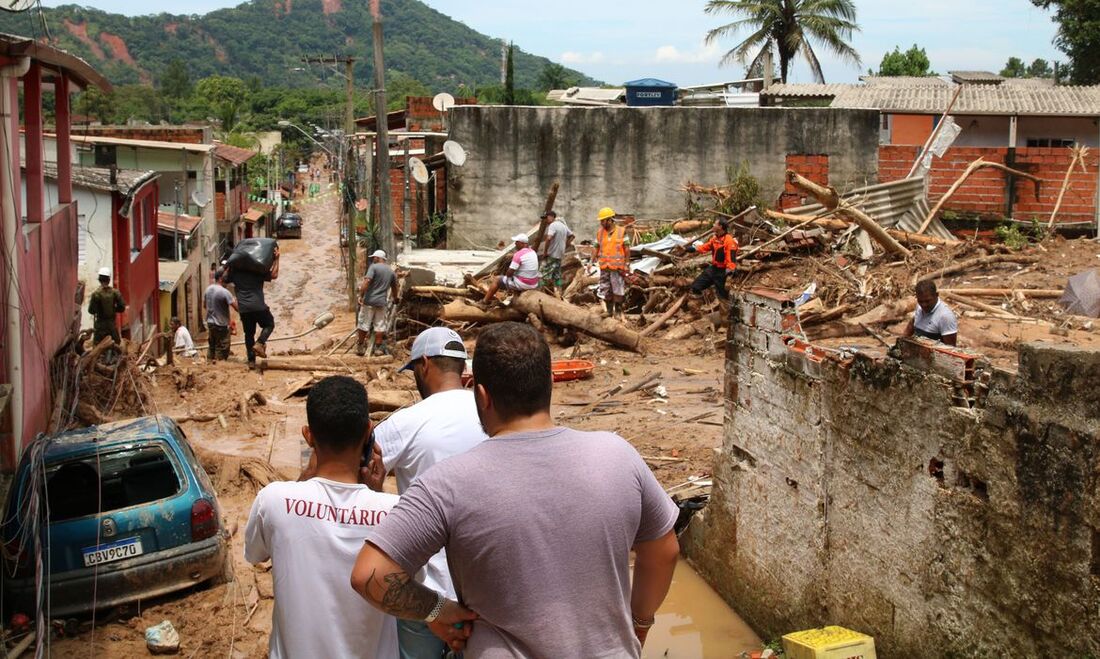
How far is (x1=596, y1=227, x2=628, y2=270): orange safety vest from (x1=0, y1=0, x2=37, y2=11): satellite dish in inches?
355

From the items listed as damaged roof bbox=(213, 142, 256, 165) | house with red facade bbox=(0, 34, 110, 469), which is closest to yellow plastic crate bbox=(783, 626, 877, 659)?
house with red facade bbox=(0, 34, 110, 469)

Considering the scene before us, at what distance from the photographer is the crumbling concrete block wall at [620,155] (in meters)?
21.1

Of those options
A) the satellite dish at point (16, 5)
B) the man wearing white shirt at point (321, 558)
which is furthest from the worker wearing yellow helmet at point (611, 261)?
the man wearing white shirt at point (321, 558)

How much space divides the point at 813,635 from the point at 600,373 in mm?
7424

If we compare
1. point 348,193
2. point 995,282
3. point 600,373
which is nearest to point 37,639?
point 600,373

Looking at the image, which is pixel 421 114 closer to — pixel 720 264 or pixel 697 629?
pixel 720 264

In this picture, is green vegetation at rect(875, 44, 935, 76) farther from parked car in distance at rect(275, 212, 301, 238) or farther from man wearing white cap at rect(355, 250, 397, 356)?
man wearing white cap at rect(355, 250, 397, 356)

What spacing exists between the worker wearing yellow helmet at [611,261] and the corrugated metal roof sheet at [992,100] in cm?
1567

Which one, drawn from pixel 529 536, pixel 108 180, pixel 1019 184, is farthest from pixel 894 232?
pixel 529 536

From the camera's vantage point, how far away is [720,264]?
15516 millimetres

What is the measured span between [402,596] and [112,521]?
5.44 metres

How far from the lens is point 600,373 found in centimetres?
→ 1447

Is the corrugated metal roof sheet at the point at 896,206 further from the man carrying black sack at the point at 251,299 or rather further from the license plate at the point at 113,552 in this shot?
the license plate at the point at 113,552

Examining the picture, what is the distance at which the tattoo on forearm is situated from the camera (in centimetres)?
282
